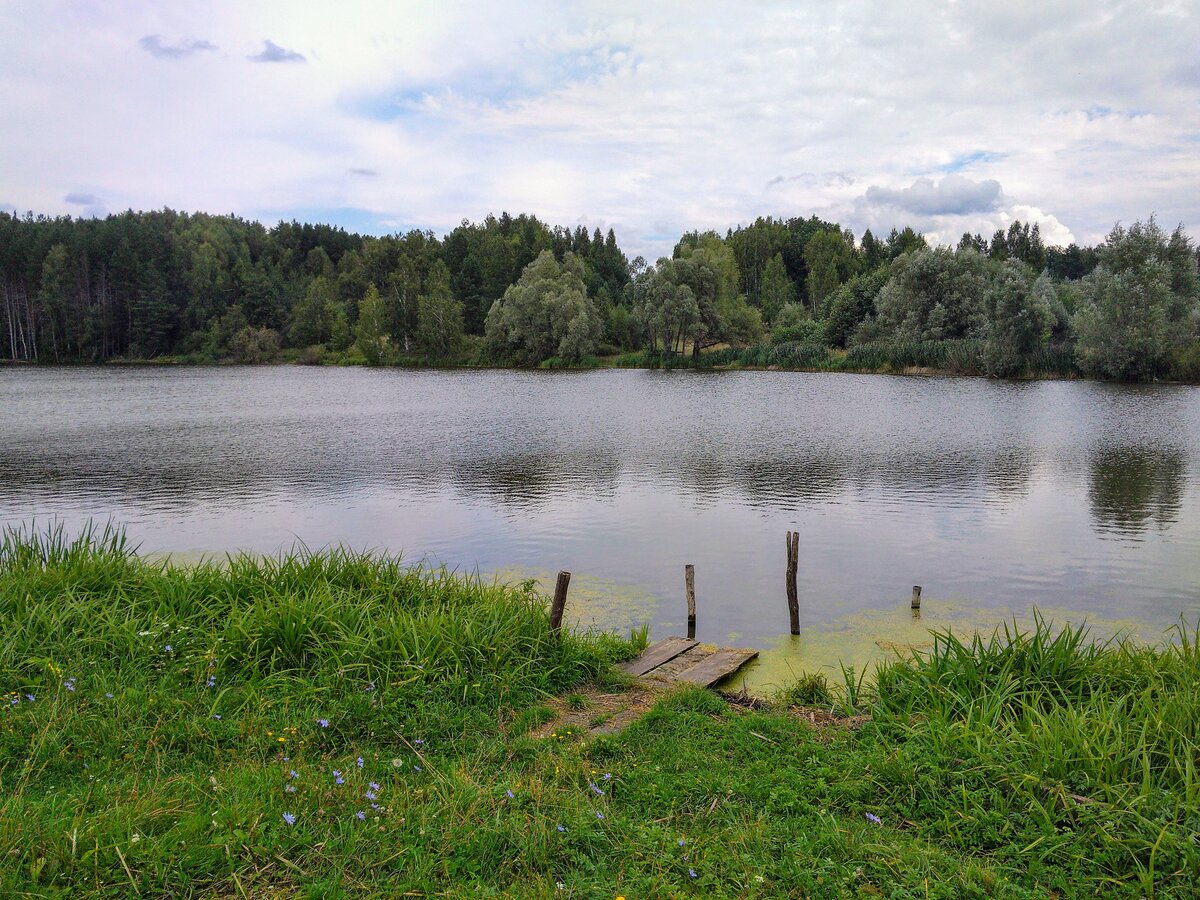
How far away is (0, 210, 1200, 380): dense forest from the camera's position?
183 ft

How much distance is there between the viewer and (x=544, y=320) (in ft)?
288

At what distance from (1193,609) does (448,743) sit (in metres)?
12.4

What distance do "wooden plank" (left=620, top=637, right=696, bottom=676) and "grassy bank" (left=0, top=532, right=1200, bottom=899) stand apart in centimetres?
56

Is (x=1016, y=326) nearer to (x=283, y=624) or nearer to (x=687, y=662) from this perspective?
(x=687, y=662)

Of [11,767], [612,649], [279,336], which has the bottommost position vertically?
[612,649]

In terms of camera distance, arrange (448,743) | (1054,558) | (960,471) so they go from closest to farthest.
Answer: (448,743) → (1054,558) → (960,471)

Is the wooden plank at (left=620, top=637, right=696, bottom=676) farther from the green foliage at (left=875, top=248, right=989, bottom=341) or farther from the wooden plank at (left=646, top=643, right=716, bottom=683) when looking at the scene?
the green foliage at (left=875, top=248, right=989, bottom=341)

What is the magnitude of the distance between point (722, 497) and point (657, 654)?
12141mm

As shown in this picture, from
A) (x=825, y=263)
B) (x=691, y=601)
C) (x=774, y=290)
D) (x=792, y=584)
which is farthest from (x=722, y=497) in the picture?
(x=825, y=263)

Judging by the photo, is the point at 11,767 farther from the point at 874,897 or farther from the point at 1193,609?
the point at 1193,609

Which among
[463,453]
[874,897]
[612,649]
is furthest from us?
[463,453]

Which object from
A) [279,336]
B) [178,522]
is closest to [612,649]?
[178,522]

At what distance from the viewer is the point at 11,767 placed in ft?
18.1

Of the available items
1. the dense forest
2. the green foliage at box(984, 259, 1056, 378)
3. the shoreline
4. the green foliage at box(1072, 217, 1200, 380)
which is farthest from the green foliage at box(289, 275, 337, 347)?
the green foliage at box(1072, 217, 1200, 380)
